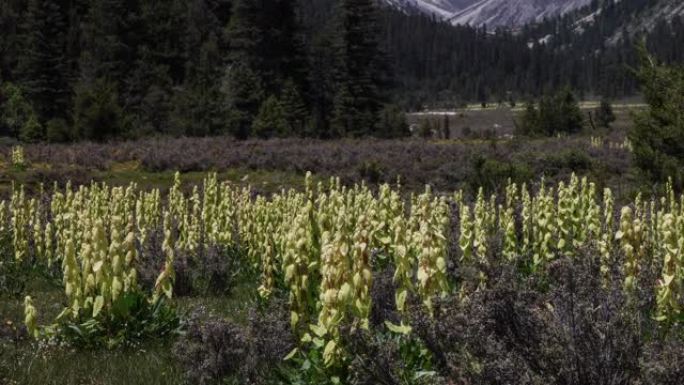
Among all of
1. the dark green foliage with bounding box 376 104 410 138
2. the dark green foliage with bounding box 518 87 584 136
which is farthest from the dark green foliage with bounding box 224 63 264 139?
the dark green foliage with bounding box 518 87 584 136

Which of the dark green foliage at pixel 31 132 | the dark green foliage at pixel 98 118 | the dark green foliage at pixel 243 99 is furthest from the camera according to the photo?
the dark green foliage at pixel 243 99

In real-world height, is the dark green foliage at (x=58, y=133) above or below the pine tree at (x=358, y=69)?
below

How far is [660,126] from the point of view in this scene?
60.1 ft

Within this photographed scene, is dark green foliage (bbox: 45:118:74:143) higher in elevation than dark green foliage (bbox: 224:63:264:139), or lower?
lower

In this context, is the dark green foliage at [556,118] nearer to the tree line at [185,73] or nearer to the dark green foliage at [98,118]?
the tree line at [185,73]

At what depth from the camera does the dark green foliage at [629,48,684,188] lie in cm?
1712

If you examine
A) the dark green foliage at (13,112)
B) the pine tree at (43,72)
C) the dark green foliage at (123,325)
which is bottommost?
the dark green foliage at (123,325)

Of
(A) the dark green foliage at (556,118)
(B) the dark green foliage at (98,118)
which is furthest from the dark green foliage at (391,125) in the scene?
(B) the dark green foliage at (98,118)

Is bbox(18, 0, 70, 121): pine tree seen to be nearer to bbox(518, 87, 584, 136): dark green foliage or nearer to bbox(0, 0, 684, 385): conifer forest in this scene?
bbox(0, 0, 684, 385): conifer forest

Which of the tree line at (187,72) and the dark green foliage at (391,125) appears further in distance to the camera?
the dark green foliage at (391,125)

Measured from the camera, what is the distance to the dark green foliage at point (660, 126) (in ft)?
56.2

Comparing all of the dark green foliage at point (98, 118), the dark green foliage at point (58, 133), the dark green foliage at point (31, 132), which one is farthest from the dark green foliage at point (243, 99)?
the dark green foliage at point (31, 132)

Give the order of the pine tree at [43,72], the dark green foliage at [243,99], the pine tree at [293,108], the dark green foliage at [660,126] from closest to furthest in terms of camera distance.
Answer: the dark green foliage at [660,126]
the dark green foliage at [243,99]
the pine tree at [293,108]
the pine tree at [43,72]

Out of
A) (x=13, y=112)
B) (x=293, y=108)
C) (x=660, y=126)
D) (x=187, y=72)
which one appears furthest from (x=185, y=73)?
(x=660, y=126)
